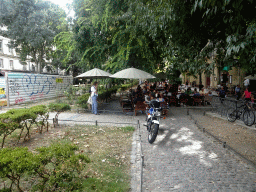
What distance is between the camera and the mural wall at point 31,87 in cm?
1380

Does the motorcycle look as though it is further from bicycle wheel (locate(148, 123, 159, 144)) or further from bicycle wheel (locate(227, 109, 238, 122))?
bicycle wheel (locate(227, 109, 238, 122))

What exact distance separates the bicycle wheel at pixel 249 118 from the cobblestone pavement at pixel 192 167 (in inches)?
97.9

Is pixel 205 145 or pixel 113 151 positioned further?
pixel 205 145

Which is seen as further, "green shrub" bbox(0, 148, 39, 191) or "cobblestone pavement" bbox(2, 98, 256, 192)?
"cobblestone pavement" bbox(2, 98, 256, 192)

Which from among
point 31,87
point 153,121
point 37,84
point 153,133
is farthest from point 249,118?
point 37,84

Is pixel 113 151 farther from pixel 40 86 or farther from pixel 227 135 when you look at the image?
pixel 40 86

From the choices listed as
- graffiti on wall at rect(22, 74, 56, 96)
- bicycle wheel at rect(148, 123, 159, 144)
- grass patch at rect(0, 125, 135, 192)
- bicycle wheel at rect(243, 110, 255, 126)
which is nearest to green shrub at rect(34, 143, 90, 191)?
grass patch at rect(0, 125, 135, 192)

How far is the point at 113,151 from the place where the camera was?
529 centimetres

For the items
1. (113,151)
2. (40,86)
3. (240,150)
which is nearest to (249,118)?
(240,150)

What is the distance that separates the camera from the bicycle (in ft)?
25.2

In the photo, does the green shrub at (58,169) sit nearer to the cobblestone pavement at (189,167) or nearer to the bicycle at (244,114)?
the cobblestone pavement at (189,167)

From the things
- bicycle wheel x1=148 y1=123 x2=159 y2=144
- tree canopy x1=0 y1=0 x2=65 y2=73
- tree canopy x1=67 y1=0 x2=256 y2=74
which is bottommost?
bicycle wheel x1=148 y1=123 x2=159 y2=144

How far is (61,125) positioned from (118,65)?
5.99 m

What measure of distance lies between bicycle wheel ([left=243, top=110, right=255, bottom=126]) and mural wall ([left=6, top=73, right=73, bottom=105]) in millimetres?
14537
